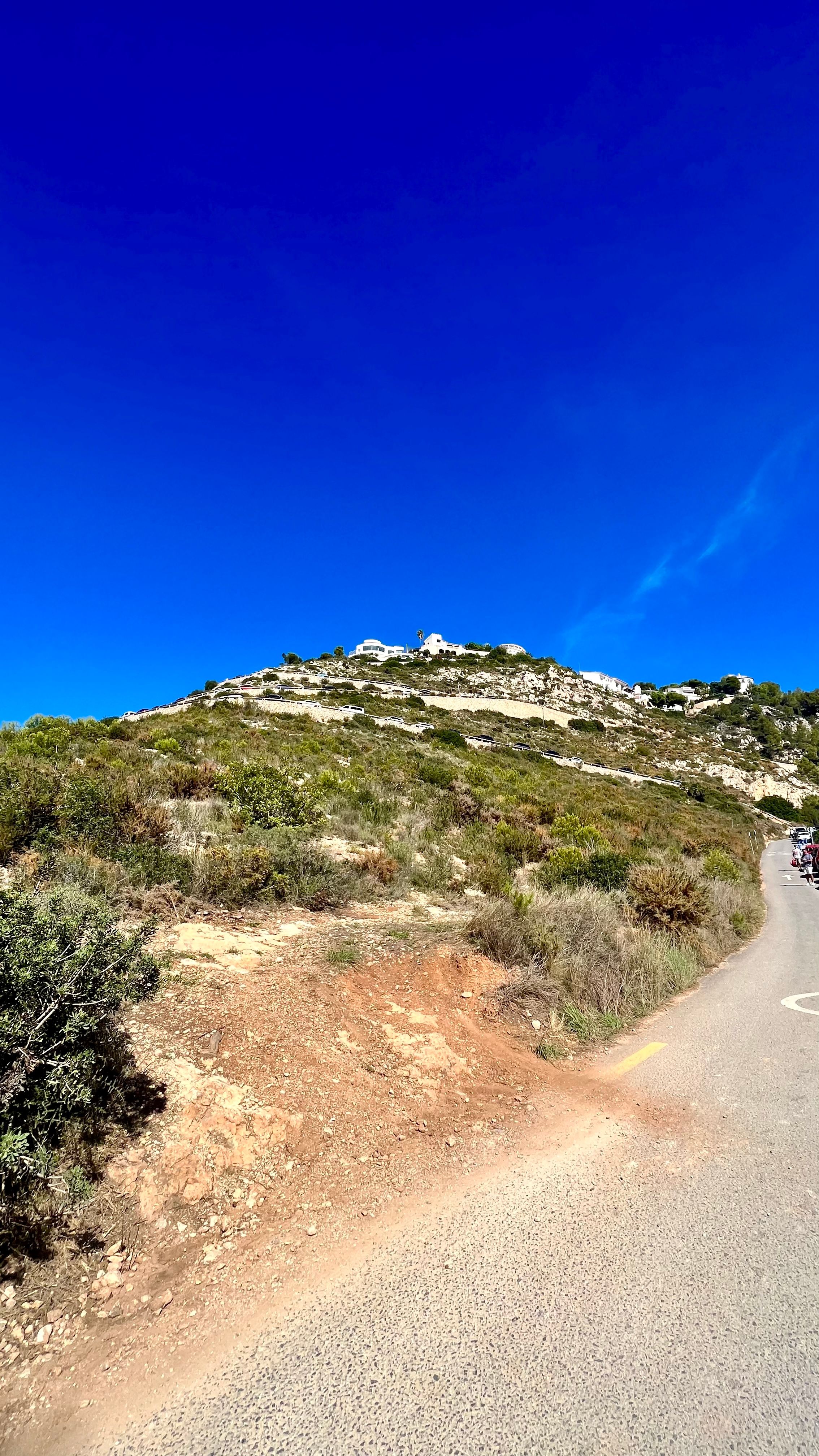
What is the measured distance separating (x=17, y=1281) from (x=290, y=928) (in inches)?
183

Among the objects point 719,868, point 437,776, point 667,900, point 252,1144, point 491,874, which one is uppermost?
point 437,776

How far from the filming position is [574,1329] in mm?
2705

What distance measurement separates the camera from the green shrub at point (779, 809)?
183 ft

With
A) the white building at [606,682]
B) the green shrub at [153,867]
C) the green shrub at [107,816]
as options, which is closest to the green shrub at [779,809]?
the white building at [606,682]

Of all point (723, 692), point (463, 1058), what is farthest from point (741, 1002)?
point (723, 692)

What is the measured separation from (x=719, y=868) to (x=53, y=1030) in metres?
16.6

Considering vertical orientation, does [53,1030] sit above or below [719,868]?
above

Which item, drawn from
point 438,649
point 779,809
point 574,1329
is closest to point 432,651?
point 438,649

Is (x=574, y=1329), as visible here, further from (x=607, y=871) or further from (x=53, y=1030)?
(x=607, y=871)

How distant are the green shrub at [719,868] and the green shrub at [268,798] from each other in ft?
34.5

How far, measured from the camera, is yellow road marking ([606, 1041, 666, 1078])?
5738 mm

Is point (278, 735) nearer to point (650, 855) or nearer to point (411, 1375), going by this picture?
point (650, 855)

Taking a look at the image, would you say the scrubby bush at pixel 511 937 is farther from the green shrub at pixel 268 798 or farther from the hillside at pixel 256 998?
the green shrub at pixel 268 798

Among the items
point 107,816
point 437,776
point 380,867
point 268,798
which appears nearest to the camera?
point 107,816
